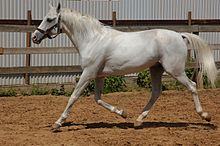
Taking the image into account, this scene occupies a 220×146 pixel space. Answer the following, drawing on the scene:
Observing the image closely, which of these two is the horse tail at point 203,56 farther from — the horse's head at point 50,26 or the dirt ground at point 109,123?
the horse's head at point 50,26

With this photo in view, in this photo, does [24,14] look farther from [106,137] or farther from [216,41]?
[106,137]

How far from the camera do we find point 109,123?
848 centimetres

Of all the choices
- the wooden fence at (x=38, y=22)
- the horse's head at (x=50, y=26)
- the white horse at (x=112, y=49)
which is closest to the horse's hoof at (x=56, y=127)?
the white horse at (x=112, y=49)

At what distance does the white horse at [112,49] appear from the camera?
785cm

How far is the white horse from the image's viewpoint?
7.85 metres

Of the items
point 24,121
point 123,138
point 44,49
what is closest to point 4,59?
point 44,49

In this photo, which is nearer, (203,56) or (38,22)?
(203,56)

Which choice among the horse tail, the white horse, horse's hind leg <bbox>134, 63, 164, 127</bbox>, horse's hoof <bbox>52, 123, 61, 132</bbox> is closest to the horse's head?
the white horse

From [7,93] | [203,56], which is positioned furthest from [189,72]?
[203,56]

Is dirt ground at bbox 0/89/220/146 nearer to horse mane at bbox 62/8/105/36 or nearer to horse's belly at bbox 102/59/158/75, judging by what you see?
horse's belly at bbox 102/59/158/75

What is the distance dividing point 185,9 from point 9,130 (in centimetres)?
995

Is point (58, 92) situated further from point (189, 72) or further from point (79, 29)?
point (79, 29)

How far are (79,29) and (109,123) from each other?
1.59m

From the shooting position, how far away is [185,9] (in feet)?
54.4
